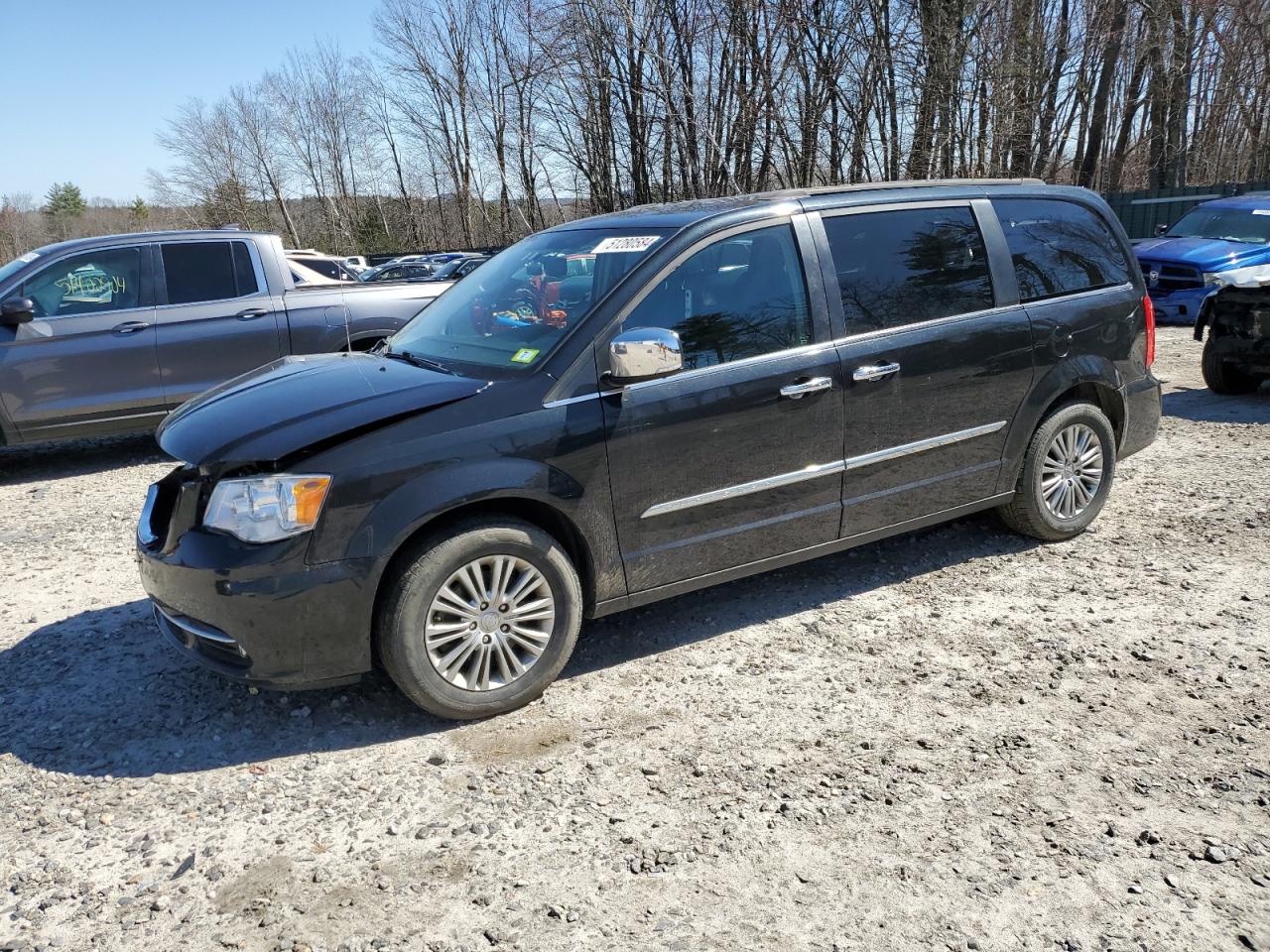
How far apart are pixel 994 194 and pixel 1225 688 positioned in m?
2.66

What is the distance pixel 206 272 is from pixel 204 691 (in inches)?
208

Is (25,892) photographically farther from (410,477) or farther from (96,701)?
(410,477)

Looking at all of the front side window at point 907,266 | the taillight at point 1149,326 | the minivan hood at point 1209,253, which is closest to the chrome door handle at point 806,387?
the front side window at point 907,266

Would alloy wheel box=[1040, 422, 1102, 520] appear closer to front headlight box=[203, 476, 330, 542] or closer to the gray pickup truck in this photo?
front headlight box=[203, 476, 330, 542]

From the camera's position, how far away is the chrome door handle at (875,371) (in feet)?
14.1

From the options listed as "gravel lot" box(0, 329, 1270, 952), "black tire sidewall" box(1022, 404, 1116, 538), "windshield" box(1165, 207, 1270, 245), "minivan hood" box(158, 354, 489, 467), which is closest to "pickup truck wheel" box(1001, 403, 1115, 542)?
"black tire sidewall" box(1022, 404, 1116, 538)

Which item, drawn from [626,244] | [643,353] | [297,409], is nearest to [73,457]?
[297,409]

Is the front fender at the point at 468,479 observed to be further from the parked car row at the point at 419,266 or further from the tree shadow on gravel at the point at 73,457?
the parked car row at the point at 419,266

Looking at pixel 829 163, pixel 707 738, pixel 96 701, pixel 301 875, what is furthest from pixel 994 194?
pixel 829 163

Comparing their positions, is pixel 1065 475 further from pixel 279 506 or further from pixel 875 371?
pixel 279 506

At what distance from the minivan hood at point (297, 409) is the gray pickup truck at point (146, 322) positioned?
3275 millimetres

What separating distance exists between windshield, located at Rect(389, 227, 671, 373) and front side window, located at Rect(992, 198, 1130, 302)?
82.0 inches

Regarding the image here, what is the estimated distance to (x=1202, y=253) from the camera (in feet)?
46.4

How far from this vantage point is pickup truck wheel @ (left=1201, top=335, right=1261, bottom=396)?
8.95 m
